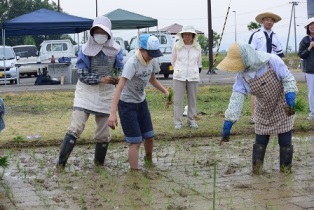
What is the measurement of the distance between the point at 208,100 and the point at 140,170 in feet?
26.0

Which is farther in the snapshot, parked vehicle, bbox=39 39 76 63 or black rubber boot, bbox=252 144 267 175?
parked vehicle, bbox=39 39 76 63

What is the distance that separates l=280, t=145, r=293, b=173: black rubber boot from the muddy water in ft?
0.32

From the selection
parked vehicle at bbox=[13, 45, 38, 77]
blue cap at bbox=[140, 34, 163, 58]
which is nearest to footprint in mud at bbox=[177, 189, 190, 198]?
blue cap at bbox=[140, 34, 163, 58]

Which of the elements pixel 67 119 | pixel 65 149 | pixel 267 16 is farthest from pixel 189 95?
pixel 65 149

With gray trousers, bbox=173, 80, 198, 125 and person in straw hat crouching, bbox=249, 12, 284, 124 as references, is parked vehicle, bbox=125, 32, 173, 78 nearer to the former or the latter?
gray trousers, bbox=173, 80, 198, 125

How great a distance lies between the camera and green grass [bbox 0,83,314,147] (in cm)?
927

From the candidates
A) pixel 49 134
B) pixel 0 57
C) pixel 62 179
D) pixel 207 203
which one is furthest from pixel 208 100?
pixel 0 57

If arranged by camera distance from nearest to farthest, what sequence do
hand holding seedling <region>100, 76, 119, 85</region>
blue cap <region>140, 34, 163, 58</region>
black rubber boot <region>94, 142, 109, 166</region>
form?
1. blue cap <region>140, 34, 163, 58</region>
2. hand holding seedling <region>100, 76, 119, 85</region>
3. black rubber boot <region>94, 142, 109, 166</region>

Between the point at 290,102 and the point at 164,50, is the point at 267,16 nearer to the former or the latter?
the point at 290,102

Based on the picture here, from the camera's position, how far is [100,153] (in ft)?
24.3

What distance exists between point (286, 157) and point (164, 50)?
1938cm

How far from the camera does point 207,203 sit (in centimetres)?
548

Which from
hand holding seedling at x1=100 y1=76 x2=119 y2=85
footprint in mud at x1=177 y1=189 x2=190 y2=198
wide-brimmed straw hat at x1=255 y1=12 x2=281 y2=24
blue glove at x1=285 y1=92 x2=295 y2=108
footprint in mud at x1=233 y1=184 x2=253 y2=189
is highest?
wide-brimmed straw hat at x1=255 y1=12 x2=281 y2=24

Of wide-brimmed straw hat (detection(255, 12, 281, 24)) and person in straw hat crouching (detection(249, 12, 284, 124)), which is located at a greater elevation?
wide-brimmed straw hat (detection(255, 12, 281, 24))
